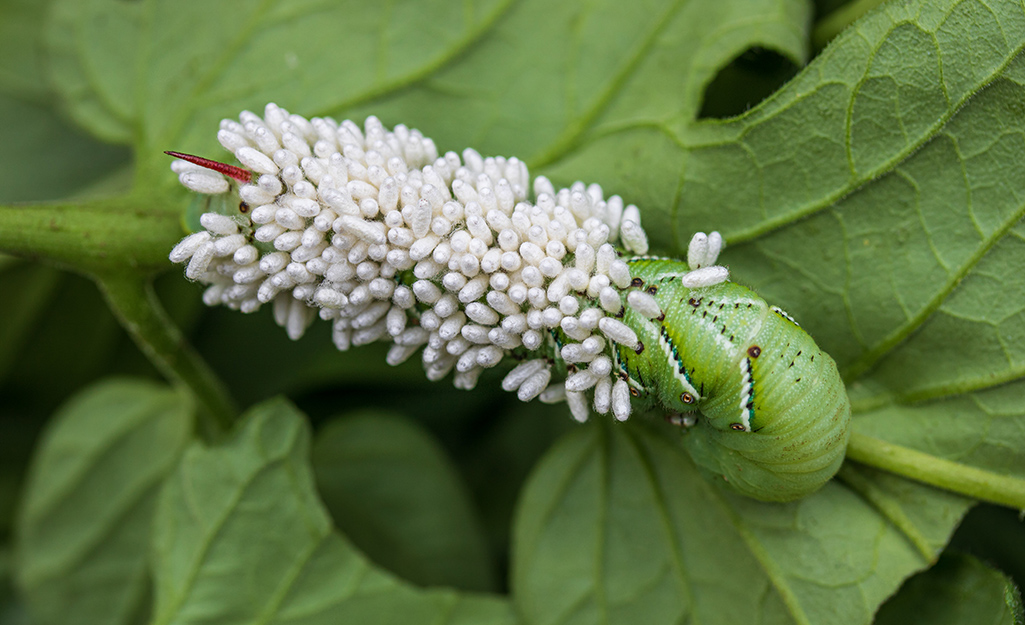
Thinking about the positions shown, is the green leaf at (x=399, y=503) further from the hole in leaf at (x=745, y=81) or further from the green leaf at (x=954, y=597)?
the hole in leaf at (x=745, y=81)

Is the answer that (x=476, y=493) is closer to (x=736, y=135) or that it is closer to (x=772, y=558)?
(x=772, y=558)

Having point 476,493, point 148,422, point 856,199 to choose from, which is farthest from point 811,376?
point 148,422

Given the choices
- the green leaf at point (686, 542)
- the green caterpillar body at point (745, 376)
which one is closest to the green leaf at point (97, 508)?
the green leaf at point (686, 542)

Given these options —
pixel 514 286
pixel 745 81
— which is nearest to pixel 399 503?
pixel 514 286

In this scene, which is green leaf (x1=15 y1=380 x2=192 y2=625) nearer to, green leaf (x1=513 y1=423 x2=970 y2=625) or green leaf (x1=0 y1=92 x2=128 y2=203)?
green leaf (x1=0 y1=92 x2=128 y2=203)

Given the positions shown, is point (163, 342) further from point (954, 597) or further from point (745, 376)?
point (954, 597)
